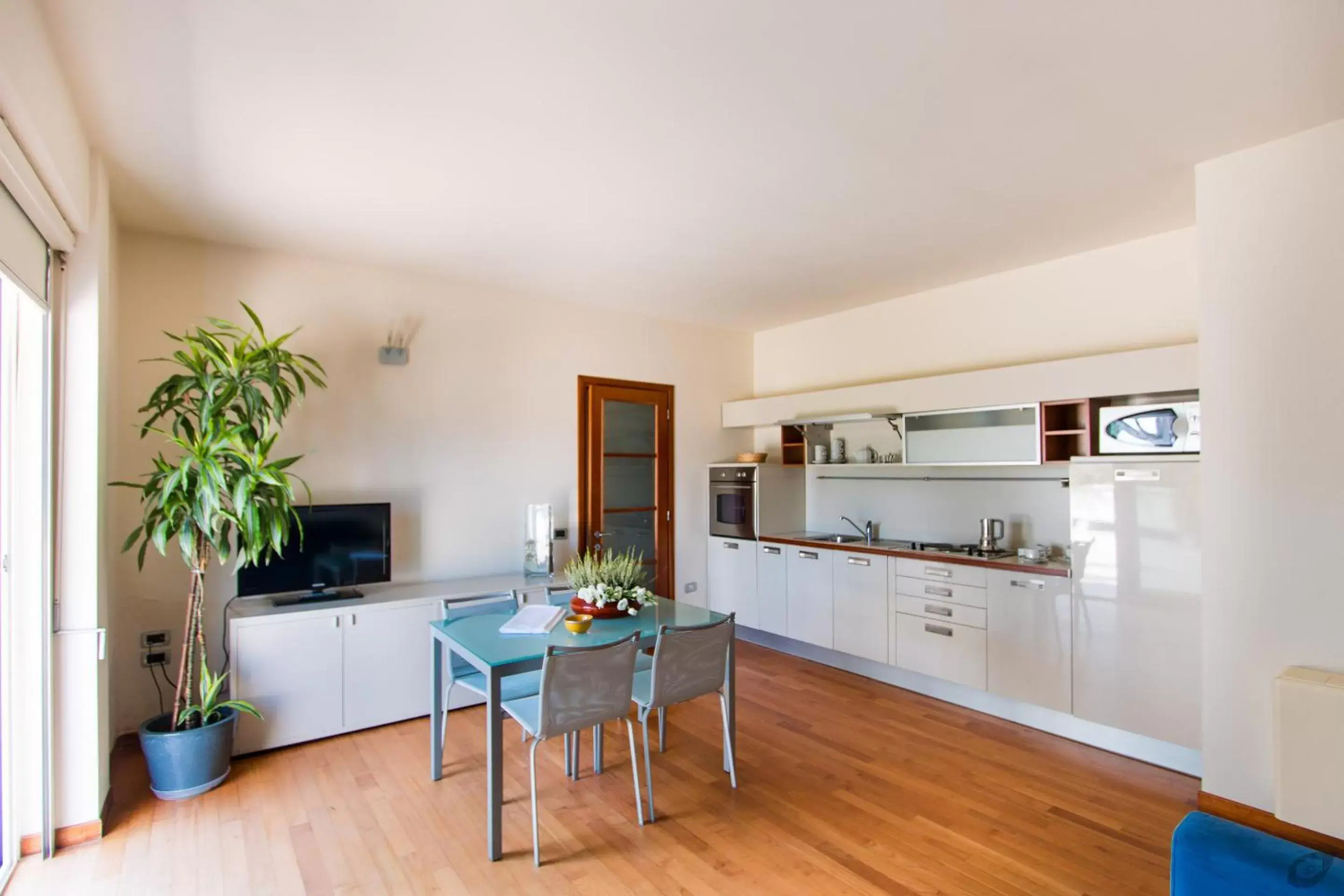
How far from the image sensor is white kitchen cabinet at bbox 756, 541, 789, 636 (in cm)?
515

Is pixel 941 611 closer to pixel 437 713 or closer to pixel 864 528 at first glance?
pixel 864 528

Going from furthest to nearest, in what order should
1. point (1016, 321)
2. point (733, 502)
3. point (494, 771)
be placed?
point (733, 502) → point (1016, 321) → point (494, 771)

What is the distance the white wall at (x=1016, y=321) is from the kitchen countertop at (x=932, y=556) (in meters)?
1.26

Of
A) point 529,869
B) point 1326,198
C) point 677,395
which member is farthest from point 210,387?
point 1326,198

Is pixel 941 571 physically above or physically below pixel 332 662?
above

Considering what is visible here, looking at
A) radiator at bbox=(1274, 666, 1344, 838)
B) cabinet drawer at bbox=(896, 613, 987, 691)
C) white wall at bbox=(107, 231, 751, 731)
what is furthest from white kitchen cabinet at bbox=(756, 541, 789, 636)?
radiator at bbox=(1274, 666, 1344, 838)

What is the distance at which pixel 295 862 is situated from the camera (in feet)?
8.29

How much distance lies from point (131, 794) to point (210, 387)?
74.3 inches

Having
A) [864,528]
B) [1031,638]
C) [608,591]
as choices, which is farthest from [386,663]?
[1031,638]

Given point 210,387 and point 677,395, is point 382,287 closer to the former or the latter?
point 210,387

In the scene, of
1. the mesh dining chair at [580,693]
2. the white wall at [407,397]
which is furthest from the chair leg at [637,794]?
the white wall at [407,397]

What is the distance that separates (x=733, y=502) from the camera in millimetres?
5555

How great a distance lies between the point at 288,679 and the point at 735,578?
10.9ft

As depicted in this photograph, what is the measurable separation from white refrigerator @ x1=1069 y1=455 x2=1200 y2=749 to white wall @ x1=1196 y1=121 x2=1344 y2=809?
52cm
